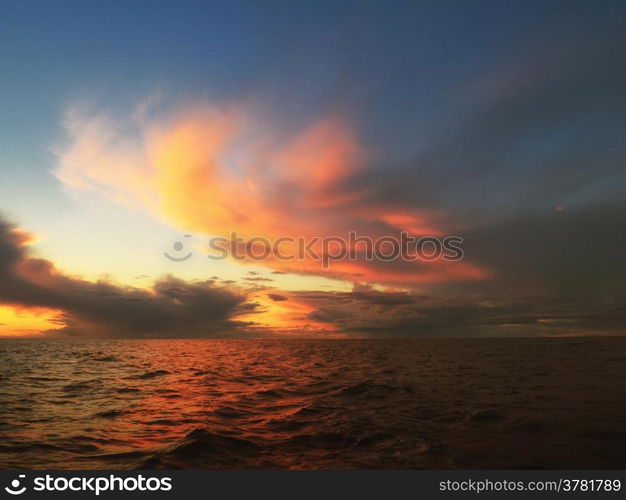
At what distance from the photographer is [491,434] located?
12.2m

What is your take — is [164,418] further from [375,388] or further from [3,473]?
[375,388]

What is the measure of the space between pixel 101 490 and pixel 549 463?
1032 cm

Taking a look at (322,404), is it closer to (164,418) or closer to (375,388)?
(375,388)

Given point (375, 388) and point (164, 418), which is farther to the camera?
point (375, 388)

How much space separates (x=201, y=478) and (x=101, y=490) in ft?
6.49

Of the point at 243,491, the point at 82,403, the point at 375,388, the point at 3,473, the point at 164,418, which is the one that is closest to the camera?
the point at 243,491

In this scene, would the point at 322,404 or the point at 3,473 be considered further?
the point at 322,404

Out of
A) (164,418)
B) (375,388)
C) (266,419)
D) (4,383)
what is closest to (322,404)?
(266,419)

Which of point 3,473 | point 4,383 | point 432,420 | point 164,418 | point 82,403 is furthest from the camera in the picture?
point 4,383

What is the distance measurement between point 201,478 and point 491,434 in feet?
29.8

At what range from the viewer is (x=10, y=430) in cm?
1277

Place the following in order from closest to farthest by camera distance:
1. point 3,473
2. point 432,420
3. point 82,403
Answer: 1. point 3,473
2. point 432,420
3. point 82,403

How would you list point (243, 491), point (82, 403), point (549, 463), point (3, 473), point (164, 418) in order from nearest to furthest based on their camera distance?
point (243, 491) < point (3, 473) < point (549, 463) < point (164, 418) < point (82, 403)

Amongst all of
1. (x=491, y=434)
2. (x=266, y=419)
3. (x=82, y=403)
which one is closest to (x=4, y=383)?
(x=82, y=403)
